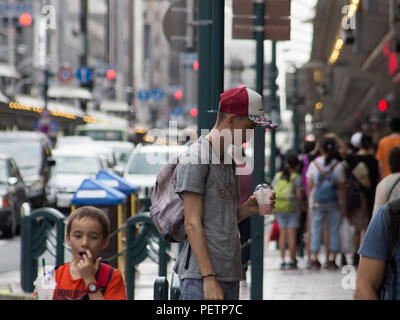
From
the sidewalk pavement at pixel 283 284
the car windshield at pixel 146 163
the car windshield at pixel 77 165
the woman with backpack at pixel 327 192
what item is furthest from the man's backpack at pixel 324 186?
the car windshield at pixel 77 165

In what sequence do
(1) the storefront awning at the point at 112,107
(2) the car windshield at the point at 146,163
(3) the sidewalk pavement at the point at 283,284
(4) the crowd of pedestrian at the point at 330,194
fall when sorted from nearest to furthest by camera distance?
(3) the sidewalk pavement at the point at 283,284
(4) the crowd of pedestrian at the point at 330,194
(2) the car windshield at the point at 146,163
(1) the storefront awning at the point at 112,107

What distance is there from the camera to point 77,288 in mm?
4250

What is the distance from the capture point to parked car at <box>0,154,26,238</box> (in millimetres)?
18281

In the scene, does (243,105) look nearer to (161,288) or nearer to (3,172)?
(161,288)

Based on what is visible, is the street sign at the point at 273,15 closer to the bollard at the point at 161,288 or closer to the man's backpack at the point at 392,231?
the bollard at the point at 161,288

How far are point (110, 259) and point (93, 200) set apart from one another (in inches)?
31.1

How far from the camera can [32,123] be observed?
4850 cm

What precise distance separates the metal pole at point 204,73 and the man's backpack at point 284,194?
19.5 feet

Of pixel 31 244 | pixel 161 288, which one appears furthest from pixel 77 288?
pixel 31 244

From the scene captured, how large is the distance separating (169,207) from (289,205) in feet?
29.5

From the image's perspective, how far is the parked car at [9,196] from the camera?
1828 centimetres

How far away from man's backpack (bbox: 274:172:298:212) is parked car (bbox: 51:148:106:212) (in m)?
9.37
